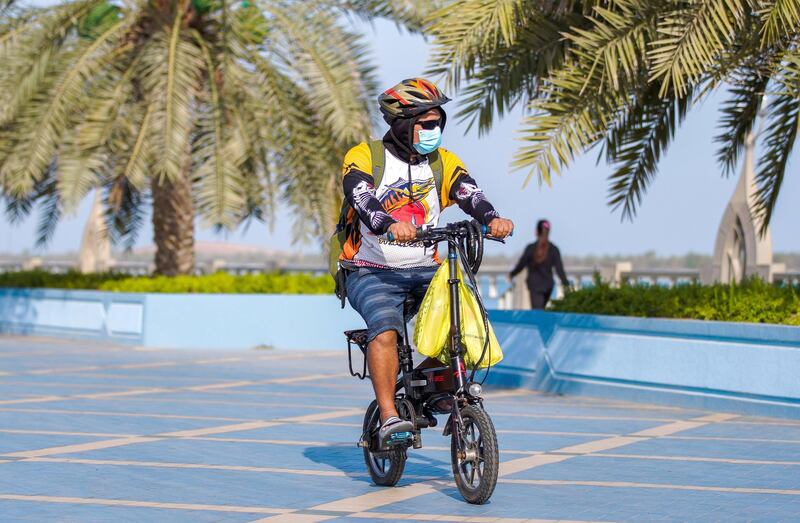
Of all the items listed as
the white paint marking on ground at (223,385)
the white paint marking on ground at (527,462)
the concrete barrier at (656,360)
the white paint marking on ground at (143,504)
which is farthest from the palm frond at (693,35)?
the white paint marking on ground at (143,504)

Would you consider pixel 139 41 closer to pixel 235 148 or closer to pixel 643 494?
pixel 235 148

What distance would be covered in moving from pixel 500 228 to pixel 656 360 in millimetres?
5815

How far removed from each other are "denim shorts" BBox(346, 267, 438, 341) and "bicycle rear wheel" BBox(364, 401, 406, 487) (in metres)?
0.48

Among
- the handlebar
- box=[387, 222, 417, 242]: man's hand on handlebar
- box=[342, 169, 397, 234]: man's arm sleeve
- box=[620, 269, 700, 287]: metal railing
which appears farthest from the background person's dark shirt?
box=[387, 222, 417, 242]: man's hand on handlebar

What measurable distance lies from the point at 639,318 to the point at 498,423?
2159mm

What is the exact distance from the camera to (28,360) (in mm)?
16578

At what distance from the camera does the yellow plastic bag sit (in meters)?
6.45

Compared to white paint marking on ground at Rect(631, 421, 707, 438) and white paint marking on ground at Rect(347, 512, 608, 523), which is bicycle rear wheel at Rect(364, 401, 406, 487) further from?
white paint marking on ground at Rect(631, 421, 707, 438)

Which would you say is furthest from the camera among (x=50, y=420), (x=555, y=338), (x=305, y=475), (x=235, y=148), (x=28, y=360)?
(x=235, y=148)

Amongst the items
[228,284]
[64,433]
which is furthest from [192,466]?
[228,284]

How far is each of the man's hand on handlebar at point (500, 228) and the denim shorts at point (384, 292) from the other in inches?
20.2

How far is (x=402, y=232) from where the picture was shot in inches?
246

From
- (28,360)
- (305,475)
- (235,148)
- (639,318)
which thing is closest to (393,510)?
(305,475)

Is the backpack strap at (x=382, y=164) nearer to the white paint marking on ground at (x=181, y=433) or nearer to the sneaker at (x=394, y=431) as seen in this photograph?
the sneaker at (x=394, y=431)
